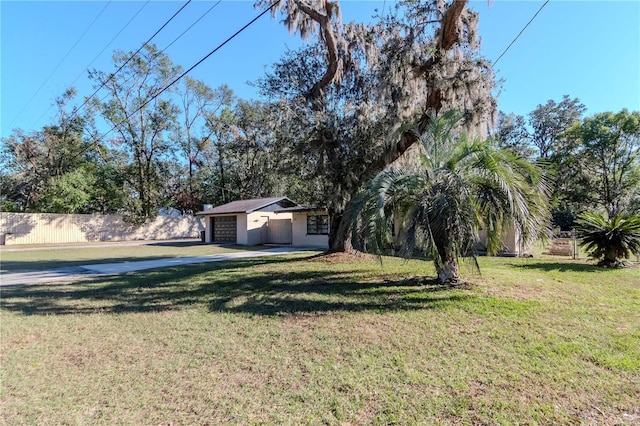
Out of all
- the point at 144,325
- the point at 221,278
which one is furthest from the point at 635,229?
the point at 144,325

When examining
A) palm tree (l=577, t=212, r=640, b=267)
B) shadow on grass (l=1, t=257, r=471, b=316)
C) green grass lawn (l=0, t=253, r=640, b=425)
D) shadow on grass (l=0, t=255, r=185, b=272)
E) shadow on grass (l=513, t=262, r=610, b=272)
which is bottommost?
green grass lawn (l=0, t=253, r=640, b=425)

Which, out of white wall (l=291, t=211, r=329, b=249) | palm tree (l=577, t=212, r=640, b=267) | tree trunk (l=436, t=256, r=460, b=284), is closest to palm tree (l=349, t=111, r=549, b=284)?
tree trunk (l=436, t=256, r=460, b=284)

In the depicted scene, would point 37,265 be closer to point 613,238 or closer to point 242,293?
point 242,293

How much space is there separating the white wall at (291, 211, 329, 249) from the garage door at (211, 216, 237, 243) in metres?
4.84

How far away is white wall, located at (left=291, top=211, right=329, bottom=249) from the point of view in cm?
2033

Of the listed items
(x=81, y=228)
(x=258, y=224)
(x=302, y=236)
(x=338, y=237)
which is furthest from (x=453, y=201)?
(x=81, y=228)

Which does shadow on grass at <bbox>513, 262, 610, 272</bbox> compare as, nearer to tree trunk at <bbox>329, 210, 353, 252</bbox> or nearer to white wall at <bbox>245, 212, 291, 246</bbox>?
tree trunk at <bbox>329, 210, 353, 252</bbox>

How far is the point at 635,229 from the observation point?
373 inches

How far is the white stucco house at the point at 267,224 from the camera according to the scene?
820 inches

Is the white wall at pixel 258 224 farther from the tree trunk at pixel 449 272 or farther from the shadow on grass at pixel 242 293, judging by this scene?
the tree trunk at pixel 449 272

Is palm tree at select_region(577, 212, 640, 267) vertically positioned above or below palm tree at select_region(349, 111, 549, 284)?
below

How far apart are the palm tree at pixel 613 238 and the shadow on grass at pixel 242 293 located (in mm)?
5992

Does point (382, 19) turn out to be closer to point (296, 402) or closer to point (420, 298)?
point (420, 298)

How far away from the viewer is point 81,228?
88.6ft
